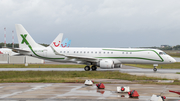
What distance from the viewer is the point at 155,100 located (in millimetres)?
11875

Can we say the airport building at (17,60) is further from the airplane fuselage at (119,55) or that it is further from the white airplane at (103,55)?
the airplane fuselage at (119,55)

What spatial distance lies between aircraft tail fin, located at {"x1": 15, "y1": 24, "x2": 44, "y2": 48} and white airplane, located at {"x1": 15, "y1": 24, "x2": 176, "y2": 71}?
0.99m

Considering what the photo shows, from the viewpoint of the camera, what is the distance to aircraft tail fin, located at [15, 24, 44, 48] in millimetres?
39562

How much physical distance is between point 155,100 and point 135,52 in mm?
25019

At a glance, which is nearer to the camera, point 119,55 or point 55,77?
point 55,77

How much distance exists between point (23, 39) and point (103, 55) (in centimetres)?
1350

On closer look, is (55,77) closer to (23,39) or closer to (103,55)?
(103,55)

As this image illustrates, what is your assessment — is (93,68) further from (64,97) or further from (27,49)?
(64,97)


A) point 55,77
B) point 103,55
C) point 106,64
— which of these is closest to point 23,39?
point 103,55

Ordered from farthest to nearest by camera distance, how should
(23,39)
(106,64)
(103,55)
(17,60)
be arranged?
(17,60)
(23,39)
(103,55)
(106,64)

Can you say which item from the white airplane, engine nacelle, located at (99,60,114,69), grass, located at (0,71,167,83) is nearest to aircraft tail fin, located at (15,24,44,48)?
the white airplane

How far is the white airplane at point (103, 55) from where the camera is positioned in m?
36.2

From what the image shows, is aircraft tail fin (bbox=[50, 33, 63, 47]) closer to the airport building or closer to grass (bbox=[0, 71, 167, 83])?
the airport building

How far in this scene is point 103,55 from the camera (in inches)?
1455
